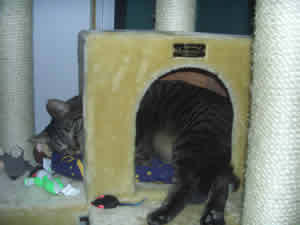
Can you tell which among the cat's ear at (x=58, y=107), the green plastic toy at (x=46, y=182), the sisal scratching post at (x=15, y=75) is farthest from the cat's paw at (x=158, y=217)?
the sisal scratching post at (x=15, y=75)

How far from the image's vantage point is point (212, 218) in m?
1.05

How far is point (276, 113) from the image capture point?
71cm

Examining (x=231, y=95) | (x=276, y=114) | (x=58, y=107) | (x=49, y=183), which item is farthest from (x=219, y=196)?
(x=58, y=107)

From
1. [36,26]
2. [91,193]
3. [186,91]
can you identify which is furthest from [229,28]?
[91,193]

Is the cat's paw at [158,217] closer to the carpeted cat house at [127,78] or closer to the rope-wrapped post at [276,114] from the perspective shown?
the carpeted cat house at [127,78]

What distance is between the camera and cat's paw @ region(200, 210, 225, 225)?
1040 mm

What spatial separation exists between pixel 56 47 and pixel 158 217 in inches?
51.4

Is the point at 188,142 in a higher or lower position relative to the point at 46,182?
higher

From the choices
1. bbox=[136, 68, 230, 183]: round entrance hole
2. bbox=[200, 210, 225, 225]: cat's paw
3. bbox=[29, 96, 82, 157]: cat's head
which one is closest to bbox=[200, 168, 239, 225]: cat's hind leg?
bbox=[200, 210, 225, 225]: cat's paw

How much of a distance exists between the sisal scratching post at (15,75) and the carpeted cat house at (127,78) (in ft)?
1.83

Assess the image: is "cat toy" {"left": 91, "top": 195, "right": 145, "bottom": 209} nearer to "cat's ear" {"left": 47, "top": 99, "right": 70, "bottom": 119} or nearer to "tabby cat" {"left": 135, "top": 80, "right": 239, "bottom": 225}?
"tabby cat" {"left": 135, "top": 80, "right": 239, "bottom": 225}

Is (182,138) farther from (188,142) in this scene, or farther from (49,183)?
(49,183)

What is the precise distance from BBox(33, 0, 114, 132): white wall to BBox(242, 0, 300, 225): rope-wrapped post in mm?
1403

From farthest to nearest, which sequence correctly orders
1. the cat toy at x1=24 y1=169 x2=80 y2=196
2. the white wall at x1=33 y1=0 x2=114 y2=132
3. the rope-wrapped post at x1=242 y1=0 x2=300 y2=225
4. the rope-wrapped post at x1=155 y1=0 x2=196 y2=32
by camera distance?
1. the white wall at x1=33 y1=0 x2=114 y2=132
2. the rope-wrapped post at x1=155 y1=0 x2=196 y2=32
3. the cat toy at x1=24 y1=169 x2=80 y2=196
4. the rope-wrapped post at x1=242 y1=0 x2=300 y2=225
